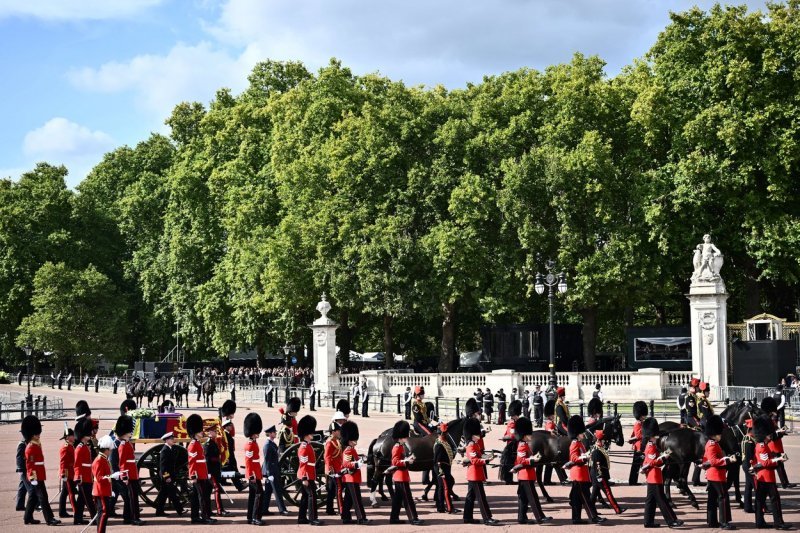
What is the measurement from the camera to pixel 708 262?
41.4 meters

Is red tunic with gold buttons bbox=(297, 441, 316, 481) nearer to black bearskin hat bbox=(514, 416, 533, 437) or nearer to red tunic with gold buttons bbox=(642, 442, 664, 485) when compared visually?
black bearskin hat bbox=(514, 416, 533, 437)

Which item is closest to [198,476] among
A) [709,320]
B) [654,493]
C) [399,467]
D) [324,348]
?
A: [399,467]

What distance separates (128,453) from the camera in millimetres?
16594

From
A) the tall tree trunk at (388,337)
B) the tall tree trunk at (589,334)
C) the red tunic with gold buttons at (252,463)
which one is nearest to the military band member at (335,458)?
the red tunic with gold buttons at (252,463)

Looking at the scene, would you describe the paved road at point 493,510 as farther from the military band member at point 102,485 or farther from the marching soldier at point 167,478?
the military band member at point 102,485

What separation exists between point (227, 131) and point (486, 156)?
20.2 m

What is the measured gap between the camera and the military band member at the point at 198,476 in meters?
17.0

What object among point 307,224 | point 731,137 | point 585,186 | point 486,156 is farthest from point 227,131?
point 731,137

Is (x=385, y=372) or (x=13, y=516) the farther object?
(x=385, y=372)

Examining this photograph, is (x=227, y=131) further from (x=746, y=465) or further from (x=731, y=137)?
(x=746, y=465)

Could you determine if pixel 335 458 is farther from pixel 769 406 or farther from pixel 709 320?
pixel 709 320

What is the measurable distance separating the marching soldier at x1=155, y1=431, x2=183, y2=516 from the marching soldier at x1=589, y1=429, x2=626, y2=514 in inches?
267

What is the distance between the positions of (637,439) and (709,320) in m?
23.7

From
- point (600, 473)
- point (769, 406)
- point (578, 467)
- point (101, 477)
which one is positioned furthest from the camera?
point (769, 406)
